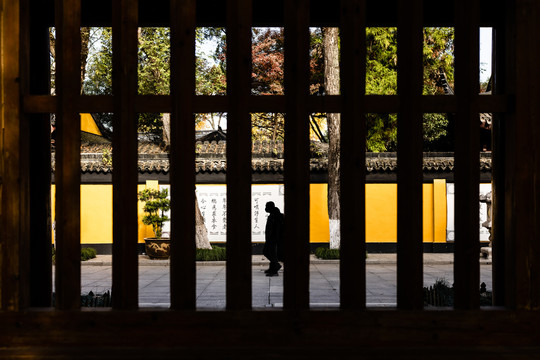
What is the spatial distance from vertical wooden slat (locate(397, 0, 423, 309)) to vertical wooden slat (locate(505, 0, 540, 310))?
0.71 m

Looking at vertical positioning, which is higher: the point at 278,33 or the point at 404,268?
the point at 278,33

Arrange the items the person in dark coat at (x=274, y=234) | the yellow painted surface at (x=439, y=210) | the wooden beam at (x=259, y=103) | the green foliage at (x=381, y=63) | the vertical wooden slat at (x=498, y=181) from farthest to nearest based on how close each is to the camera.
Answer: the yellow painted surface at (x=439, y=210)
the green foliage at (x=381, y=63)
the person in dark coat at (x=274, y=234)
the vertical wooden slat at (x=498, y=181)
the wooden beam at (x=259, y=103)

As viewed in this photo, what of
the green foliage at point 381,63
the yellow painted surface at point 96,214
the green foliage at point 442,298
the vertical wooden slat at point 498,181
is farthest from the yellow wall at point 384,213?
the vertical wooden slat at point 498,181

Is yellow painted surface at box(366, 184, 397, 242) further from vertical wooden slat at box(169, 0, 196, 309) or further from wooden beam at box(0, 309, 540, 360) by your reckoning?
vertical wooden slat at box(169, 0, 196, 309)

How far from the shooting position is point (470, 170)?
3330 mm

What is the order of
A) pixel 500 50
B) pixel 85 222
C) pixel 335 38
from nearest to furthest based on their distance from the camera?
pixel 500 50, pixel 335 38, pixel 85 222

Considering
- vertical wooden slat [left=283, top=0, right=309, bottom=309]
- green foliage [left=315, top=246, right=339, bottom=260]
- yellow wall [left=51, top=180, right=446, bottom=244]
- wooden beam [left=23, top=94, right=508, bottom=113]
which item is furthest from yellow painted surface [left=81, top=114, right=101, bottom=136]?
vertical wooden slat [left=283, top=0, right=309, bottom=309]

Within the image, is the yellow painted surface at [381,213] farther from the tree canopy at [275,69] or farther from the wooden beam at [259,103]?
the wooden beam at [259,103]

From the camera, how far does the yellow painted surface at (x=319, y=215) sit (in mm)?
16141

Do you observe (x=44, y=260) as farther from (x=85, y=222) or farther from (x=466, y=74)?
(x=85, y=222)

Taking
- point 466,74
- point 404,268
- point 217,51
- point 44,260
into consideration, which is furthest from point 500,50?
point 217,51

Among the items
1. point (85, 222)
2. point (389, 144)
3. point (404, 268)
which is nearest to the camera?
point (404, 268)

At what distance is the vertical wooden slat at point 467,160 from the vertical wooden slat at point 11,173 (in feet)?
10.7

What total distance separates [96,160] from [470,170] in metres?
15.5
